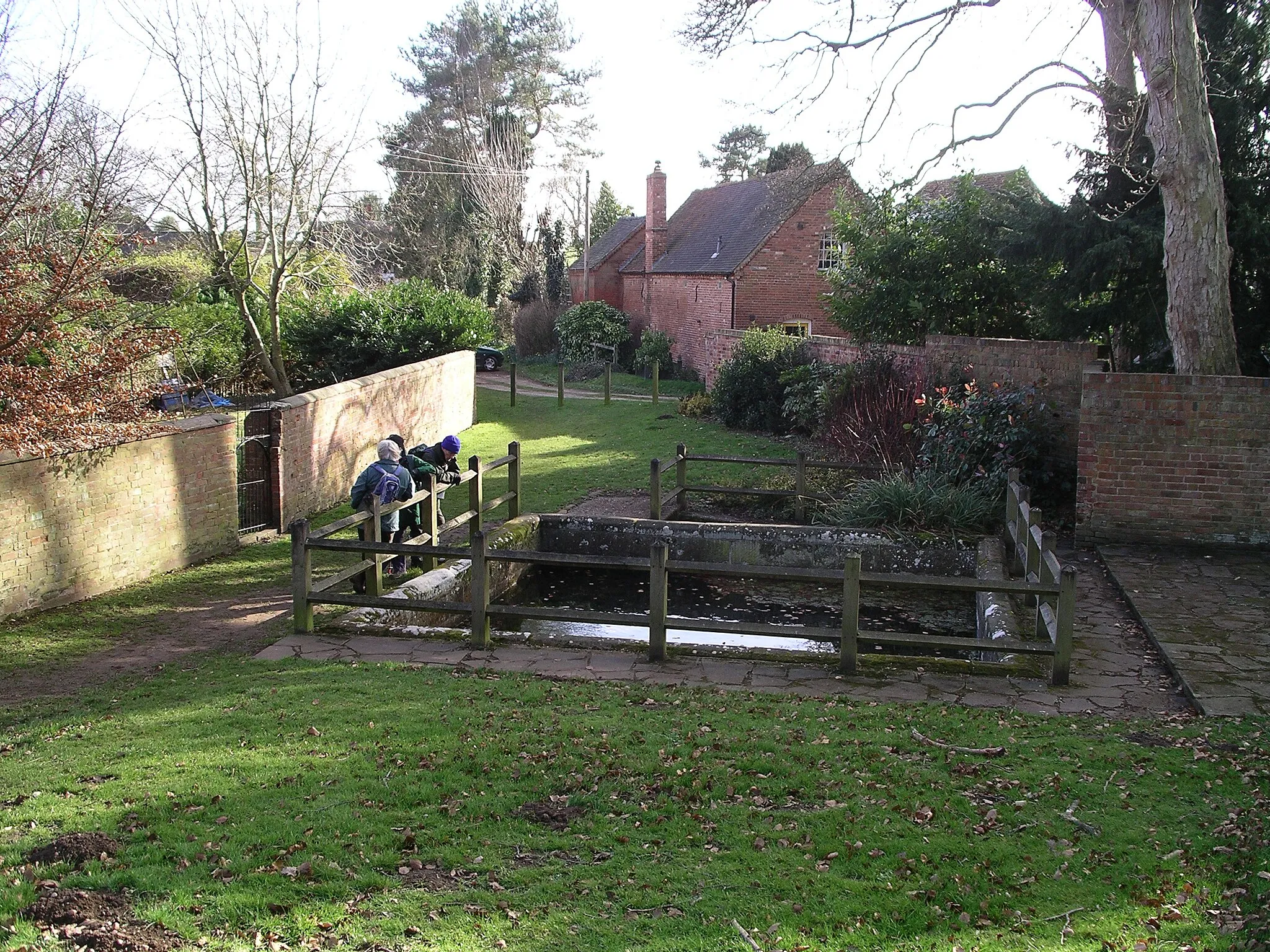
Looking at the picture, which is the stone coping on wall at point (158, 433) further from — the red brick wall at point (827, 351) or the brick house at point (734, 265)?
the brick house at point (734, 265)

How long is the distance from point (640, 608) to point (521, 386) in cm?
2271

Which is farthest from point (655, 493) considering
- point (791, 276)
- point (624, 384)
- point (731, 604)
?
point (791, 276)

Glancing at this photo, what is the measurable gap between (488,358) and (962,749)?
33.0 metres

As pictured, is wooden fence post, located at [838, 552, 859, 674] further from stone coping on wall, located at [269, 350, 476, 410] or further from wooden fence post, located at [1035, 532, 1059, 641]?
stone coping on wall, located at [269, 350, 476, 410]

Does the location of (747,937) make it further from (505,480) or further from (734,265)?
(734,265)

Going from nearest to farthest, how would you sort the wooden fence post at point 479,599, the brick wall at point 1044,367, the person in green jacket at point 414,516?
the wooden fence post at point 479,599
the person in green jacket at point 414,516
the brick wall at point 1044,367

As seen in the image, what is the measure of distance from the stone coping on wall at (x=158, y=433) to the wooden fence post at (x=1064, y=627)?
8.51m

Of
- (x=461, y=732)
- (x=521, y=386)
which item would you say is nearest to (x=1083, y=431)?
(x=461, y=732)

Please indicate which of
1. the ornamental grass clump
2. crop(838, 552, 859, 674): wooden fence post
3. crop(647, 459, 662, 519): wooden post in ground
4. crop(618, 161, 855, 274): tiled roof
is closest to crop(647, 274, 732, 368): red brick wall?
crop(618, 161, 855, 274): tiled roof

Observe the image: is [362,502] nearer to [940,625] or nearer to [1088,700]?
[940,625]

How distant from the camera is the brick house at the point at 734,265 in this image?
3384 cm

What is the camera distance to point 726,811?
213 inches

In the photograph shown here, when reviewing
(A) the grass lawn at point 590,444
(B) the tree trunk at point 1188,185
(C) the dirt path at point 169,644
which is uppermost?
(B) the tree trunk at point 1188,185

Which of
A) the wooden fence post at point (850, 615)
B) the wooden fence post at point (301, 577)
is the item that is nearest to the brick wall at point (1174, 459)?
the wooden fence post at point (850, 615)
